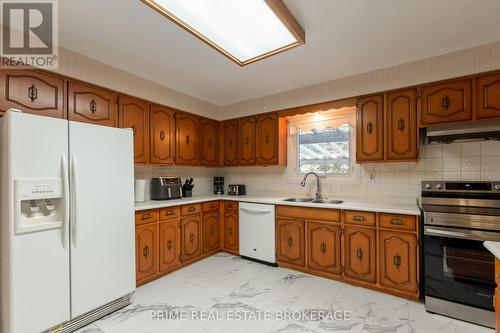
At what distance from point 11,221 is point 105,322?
41.1 inches

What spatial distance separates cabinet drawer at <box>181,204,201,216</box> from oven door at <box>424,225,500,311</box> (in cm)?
253

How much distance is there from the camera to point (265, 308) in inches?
80.4

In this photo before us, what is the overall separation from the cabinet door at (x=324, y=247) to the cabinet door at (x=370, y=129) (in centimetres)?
91

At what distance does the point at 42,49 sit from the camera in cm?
203

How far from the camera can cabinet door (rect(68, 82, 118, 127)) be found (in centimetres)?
219

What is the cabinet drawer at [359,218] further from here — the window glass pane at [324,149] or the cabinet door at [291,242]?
the window glass pane at [324,149]

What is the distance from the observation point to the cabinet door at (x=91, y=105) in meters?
2.19

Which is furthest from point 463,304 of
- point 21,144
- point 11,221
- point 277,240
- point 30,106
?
Result: point 30,106

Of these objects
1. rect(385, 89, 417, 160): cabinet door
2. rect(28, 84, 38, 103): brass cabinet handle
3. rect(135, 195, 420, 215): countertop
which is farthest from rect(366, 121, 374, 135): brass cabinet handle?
rect(28, 84, 38, 103): brass cabinet handle

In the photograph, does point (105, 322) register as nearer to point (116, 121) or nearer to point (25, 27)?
point (116, 121)

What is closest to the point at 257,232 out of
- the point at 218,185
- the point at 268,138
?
the point at 218,185

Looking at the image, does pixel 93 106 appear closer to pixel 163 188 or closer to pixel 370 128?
pixel 163 188

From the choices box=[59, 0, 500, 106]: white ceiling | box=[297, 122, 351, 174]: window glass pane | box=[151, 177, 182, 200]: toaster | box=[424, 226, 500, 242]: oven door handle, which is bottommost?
box=[424, 226, 500, 242]: oven door handle

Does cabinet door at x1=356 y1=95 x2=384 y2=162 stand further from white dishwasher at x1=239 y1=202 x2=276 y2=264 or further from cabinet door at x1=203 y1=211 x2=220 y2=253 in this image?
cabinet door at x1=203 y1=211 x2=220 y2=253
